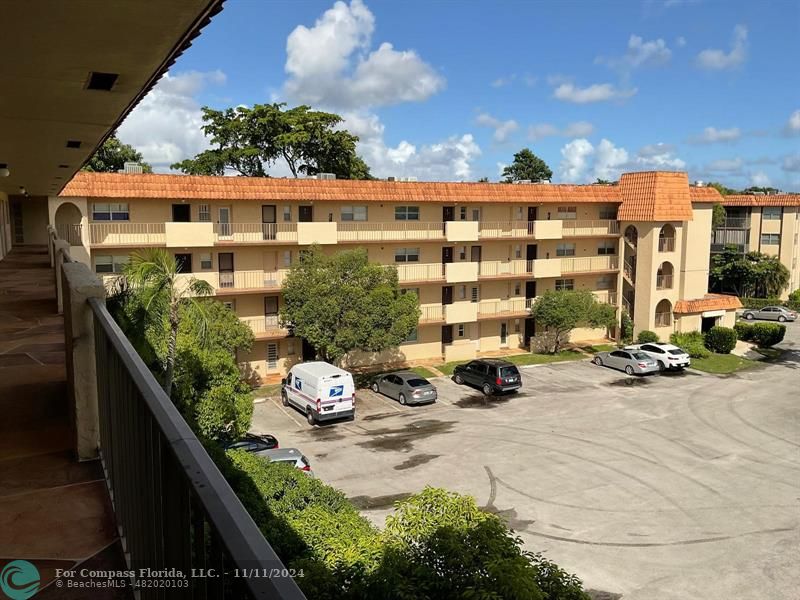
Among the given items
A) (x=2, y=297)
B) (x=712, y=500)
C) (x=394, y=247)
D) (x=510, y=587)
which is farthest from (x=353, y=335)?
(x=510, y=587)

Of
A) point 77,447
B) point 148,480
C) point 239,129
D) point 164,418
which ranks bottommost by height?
point 77,447

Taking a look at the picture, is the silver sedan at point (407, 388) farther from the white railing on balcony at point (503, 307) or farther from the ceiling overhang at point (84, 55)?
the ceiling overhang at point (84, 55)

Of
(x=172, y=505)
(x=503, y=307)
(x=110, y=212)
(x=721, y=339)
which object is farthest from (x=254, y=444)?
(x=721, y=339)

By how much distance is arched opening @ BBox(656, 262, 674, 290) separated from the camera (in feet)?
138

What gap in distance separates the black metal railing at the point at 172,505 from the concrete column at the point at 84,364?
2.54ft

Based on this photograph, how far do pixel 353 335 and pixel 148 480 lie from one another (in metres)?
26.6

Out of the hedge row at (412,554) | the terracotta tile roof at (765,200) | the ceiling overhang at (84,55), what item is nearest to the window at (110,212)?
the hedge row at (412,554)

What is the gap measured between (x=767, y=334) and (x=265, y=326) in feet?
110

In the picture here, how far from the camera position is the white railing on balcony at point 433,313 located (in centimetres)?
3616

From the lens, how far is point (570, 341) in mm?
43125

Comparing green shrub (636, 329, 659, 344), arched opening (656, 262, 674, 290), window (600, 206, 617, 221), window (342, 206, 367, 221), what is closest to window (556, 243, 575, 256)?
window (600, 206, 617, 221)

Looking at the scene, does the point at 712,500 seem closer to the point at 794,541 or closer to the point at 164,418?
the point at 794,541

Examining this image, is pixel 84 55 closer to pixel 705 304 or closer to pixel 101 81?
pixel 101 81

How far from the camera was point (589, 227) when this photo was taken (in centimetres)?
4147
